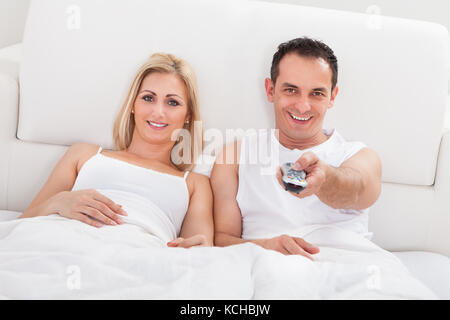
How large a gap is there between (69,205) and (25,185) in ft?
1.22

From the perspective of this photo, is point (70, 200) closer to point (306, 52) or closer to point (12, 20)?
point (306, 52)

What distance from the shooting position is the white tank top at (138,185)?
4.62 ft

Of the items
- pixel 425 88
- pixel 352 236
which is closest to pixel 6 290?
pixel 352 236

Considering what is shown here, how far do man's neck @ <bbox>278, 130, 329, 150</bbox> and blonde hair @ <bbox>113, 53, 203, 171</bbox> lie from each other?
0.28 metres

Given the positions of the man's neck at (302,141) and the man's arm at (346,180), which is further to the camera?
the man's neck at (302,141)

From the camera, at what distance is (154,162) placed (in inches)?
58.6

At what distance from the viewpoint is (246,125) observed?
4.89 ft

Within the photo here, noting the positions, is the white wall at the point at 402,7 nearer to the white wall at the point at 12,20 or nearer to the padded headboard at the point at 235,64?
the padded headboard at the point at 235,64

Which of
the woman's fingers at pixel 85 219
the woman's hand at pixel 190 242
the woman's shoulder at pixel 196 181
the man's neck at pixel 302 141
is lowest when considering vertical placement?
the woman's hand at pixel 190 242

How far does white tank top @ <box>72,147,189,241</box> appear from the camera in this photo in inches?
55.5

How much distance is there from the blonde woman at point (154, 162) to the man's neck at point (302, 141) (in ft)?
0.92

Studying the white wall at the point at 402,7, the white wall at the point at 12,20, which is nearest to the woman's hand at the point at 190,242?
the white wall at the point at 402,7

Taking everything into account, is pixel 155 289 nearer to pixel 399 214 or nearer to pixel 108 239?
pixel 108 239

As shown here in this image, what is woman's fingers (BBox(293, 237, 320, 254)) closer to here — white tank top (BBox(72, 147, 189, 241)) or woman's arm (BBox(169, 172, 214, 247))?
woman's arm (BBox(169, 172, 214, 247))
